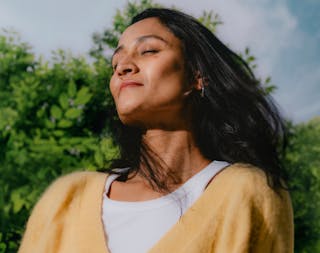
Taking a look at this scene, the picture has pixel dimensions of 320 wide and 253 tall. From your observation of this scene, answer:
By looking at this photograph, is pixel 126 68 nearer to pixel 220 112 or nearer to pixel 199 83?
pixel 199 83

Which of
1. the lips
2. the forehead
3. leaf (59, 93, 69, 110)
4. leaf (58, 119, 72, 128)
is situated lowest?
leaf (58, 119, 72, 128)

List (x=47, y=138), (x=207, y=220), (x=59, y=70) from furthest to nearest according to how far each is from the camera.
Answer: (x=59, y=70), (x=47, y=138), (x=207, y=220)

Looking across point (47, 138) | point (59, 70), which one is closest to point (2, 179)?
point (47, 138)

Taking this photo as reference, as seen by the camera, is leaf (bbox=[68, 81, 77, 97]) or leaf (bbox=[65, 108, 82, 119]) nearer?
leaf (bbox=[65, 108, 82, 119])

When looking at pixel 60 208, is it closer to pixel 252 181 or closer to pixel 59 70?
pixel 252 181

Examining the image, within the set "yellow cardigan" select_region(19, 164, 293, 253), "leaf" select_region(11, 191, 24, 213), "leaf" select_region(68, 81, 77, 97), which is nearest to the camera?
"yellow cardigan" select_region(19, 164, 293, 253)

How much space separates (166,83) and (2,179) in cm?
214

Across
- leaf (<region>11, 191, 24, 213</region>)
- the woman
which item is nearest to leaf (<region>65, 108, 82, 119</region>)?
leaf (<region>11, 191, 24, 213</region>)

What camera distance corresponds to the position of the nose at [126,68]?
190 centimetres

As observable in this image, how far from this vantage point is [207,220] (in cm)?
173

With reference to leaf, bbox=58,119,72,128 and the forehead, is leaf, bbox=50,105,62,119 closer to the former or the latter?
leaf, bbox=58,119,72,128

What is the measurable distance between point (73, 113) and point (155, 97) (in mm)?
2142

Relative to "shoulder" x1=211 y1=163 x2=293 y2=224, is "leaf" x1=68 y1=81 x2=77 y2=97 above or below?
above

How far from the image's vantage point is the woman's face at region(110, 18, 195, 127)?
1.86 meters
